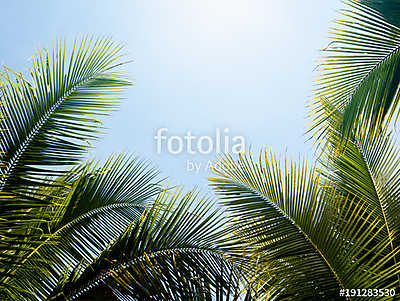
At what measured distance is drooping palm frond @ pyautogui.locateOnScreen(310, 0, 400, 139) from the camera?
3.87 metres

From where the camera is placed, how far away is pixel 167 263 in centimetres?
352

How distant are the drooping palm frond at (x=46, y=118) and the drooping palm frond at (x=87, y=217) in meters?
0.26

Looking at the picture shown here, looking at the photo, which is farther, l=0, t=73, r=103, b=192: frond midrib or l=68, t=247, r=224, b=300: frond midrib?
l=68, t=247, r=224, b=300: frond midrib

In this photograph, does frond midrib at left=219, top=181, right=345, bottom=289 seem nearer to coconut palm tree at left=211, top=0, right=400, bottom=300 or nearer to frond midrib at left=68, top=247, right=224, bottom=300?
coconut palm tree at left=211, top=0, right=400, bottom=300

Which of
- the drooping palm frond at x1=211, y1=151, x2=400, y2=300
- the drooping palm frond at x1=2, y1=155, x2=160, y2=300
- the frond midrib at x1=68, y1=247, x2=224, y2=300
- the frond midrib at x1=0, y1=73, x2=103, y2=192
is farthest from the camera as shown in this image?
the drooping palm frond at x1=2, y1=155, x2=160, y2=300

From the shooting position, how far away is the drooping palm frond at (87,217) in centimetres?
377

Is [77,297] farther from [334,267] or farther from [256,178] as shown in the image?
[334,267]

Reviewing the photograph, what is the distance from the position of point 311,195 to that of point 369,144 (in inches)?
37.0

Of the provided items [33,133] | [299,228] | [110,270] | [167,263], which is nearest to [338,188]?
[299,228]

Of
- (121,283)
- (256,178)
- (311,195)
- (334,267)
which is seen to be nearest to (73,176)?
(121,283)

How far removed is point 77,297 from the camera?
3.50m

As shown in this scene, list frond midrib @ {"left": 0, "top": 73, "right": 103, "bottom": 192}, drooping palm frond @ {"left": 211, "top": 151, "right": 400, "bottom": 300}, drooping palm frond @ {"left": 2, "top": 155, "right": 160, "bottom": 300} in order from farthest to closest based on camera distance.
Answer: drooping palm frond @ {"left": 2, "top": 155, "right": 160, "bottom": 300} → frond midrib @ {"left": 0, "top": 73, "right": 103, "bottom": 192} → drooping palm frond @ {"left": 211, "top": 151, "right": 400, "bottom": 300}

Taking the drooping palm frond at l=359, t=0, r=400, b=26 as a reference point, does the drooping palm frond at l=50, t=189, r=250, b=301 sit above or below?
below

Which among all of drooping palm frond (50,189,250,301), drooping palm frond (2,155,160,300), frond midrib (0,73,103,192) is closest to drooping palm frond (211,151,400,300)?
drooping palm frond (50,189,250,301)
